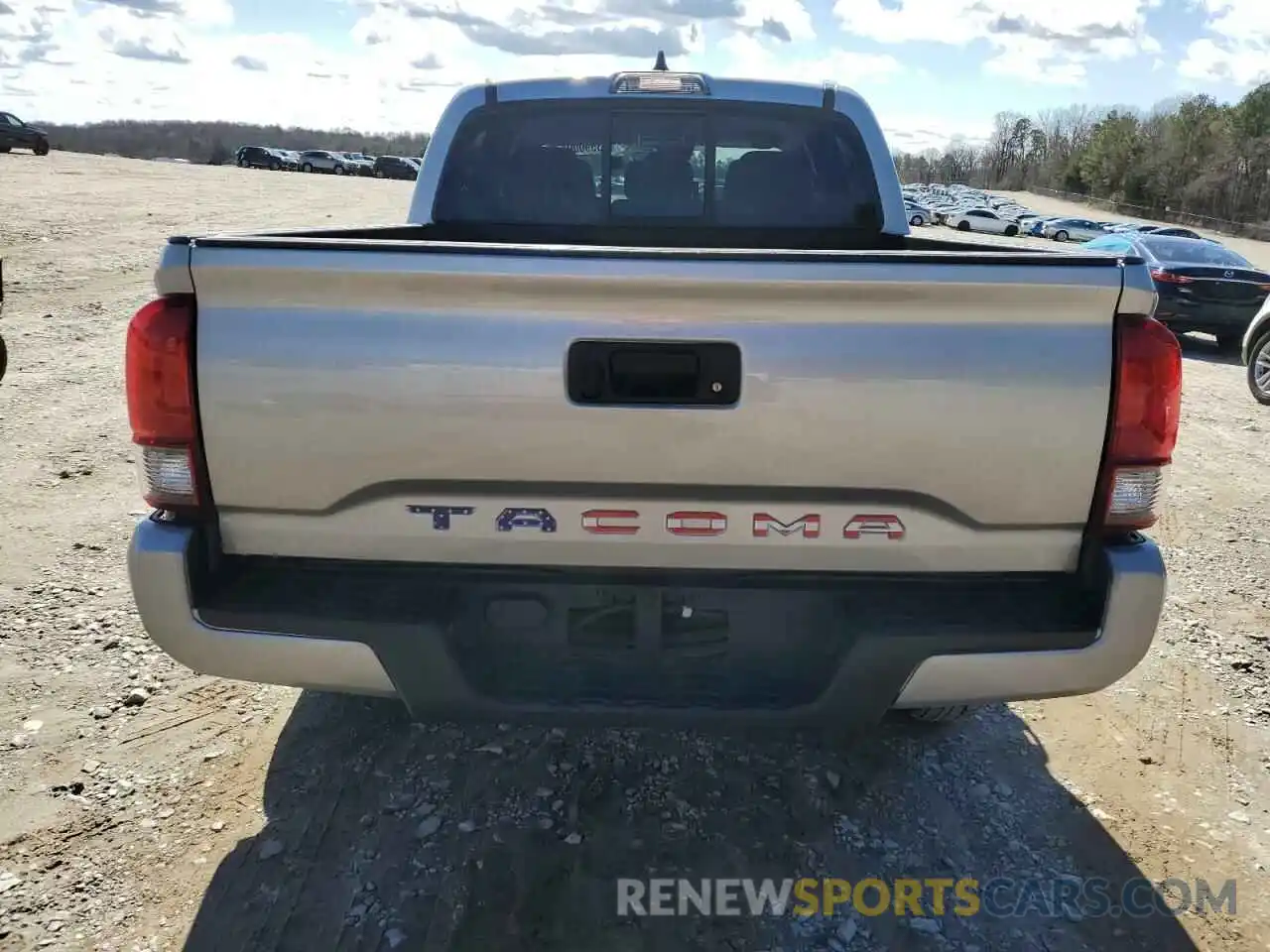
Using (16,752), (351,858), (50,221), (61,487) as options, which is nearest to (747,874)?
(351,858)

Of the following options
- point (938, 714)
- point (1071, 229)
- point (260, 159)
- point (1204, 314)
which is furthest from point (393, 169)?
point (938, 714)

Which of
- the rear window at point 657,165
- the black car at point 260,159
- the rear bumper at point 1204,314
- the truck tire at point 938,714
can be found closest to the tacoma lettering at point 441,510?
the truck tire at point 938,714

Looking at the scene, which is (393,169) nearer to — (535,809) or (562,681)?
(535,809)

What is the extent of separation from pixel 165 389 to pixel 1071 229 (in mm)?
53370

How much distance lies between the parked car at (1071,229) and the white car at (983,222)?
5.73ft

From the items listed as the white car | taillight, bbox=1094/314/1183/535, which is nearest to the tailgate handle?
taillight, bbox=1094/314/1183/535

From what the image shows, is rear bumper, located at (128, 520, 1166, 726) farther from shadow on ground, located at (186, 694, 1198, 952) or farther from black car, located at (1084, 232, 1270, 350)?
black car, located at (1084, 232, 1270, 350)

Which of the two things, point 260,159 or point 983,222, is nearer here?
point 983,222

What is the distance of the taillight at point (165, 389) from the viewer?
2133 mm

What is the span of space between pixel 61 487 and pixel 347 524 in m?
4.41

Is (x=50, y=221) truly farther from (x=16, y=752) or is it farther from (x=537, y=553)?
(x=537, y=553)

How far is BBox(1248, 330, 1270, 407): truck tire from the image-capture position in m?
9.84

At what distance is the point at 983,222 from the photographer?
52.4 meters

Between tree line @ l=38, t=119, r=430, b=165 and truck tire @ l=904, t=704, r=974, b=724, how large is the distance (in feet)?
267
